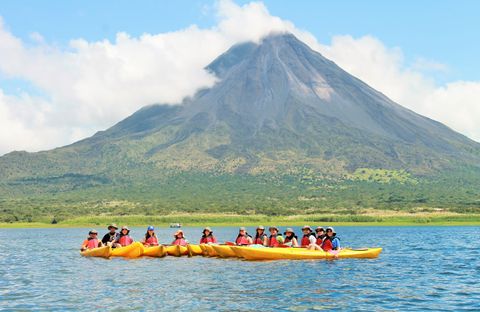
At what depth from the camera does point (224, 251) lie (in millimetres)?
45031

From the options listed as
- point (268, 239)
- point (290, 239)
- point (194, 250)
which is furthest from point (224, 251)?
point (290, 239)

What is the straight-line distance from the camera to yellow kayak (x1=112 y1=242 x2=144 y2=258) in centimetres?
4550

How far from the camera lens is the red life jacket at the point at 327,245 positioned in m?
43.7

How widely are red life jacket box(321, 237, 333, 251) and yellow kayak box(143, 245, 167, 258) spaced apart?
1169 centimetres

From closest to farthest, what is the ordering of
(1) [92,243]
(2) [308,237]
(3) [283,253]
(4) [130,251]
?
(3) [283,253]
(2) [308,237]
(4) [130,251]
(1) [92,243]

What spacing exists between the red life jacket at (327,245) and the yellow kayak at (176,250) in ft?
34.8

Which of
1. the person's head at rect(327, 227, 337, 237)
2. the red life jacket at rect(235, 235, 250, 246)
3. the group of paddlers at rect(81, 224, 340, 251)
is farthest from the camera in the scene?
the red life jacket at rect(235, 235, 250, 246)

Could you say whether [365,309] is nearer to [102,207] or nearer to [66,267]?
[66,267]

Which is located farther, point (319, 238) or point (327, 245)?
point (319, 238)

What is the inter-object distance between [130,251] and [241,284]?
Answer: 16089 millimetres

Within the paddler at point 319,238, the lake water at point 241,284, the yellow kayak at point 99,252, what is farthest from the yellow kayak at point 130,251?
the paddler at point 319,238

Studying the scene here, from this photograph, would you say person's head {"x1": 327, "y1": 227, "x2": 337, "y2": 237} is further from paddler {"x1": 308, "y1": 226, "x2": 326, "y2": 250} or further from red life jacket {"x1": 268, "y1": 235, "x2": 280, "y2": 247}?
red life jacket {"x1": 268, "y1": 235, "x2": 280, "y2": 247}

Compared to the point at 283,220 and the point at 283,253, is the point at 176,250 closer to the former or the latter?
the point at 283,253

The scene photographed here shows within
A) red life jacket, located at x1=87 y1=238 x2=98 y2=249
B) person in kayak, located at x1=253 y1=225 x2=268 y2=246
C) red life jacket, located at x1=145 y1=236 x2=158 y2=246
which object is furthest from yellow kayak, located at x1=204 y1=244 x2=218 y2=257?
red life jacket, located at x1=87 y1=238 x2=98 y2=249
